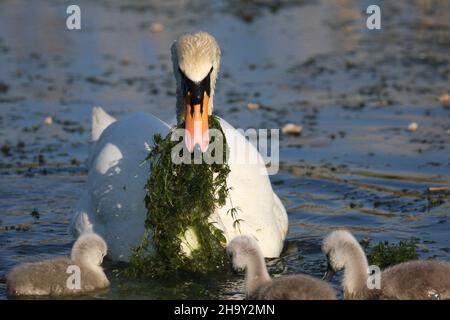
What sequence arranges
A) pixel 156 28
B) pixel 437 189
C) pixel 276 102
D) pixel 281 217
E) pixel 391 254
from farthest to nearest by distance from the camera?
pixel 156 28 → pixel 276 102 → pixel 437 189 → pixel 281 217 → pixel 391 254

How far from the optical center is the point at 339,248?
7844 mm

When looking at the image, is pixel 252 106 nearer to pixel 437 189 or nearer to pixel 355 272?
pixel 437 189

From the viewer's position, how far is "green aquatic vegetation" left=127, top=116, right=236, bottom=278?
27.8ft

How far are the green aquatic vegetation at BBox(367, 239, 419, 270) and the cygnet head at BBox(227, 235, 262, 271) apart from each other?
1.30m

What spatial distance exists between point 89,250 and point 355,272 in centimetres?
208

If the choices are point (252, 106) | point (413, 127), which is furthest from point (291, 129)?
point (413, 127)

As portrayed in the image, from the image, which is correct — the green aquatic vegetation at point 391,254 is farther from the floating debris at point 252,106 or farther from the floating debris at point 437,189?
the floating debris at point 252,106

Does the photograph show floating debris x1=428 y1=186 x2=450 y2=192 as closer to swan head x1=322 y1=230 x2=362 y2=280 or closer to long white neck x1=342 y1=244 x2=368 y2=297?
swan head x1=322 y1=230 x2=362 y2=280

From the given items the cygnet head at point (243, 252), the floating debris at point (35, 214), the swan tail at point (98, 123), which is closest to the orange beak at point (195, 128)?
the cygnet head at point (243, 252)

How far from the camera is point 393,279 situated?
7.73 m

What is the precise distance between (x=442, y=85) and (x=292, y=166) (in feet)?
14.5

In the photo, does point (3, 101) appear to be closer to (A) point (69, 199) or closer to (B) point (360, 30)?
(A) point (69, 199)

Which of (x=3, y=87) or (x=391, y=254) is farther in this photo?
(x=3, y=87)

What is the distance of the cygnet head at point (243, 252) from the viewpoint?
25.9 ft
